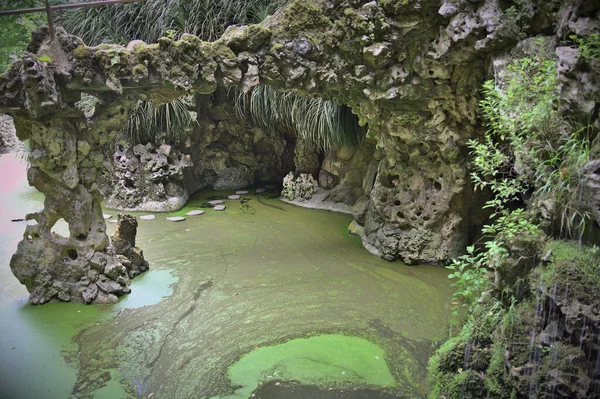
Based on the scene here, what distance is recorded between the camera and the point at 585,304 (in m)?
2.28

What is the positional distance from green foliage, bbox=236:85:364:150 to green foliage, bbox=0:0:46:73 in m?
3.44

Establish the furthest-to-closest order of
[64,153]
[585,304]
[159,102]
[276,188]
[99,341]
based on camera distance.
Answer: [276,188] < [159,102] < [64,153] < [99,341] < [585,304]

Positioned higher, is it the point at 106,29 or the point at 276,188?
the point at 106,29

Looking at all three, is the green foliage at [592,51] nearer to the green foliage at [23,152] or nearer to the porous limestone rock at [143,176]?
the porous limestone rock at [143,176]

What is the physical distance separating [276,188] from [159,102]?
4.25 m

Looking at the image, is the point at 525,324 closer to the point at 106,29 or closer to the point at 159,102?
the point at 159,102

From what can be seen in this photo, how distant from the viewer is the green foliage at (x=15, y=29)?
2883 millimetres

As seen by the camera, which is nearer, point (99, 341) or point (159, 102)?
point (99, 341)

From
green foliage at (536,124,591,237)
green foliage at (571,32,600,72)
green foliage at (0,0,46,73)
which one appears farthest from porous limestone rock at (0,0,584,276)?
green foliage at (536,124,591,237)

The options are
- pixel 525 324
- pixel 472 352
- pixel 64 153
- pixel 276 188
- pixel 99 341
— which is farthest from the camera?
pixel 276 188

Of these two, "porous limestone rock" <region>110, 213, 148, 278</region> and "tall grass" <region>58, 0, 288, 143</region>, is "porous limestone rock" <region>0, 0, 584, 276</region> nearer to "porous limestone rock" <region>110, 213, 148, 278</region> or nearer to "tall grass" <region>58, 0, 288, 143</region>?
"porous limestone rock" <region>110, 213, 148, 278</region>

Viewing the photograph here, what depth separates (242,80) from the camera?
4.51 meters

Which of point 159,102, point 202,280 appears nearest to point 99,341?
point 202,280

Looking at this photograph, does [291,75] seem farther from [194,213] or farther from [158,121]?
[158,121]
